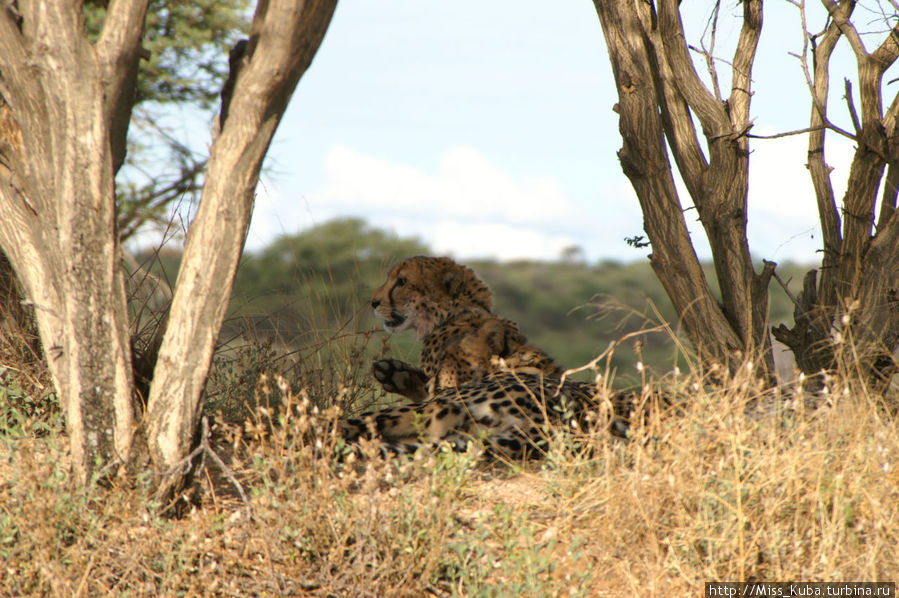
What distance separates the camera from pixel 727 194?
16.4ft

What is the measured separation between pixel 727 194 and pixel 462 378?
1.80 metres

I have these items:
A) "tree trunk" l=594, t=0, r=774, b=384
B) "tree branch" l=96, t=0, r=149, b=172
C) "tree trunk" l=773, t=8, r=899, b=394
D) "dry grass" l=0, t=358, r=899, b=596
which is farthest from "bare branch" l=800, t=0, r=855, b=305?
"tree branch" l=96, t=0, r=149, b=172

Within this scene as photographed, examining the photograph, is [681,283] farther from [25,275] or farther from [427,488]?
[25,275]

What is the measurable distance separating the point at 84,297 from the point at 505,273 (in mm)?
41707

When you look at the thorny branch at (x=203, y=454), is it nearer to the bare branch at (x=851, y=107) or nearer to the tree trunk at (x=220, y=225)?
the tree trunk at (x=220, y=225)

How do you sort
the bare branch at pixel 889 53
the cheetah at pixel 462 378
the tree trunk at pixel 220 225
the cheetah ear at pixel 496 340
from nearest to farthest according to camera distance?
the tree trunk at pixel 220 225
the cheetah at pixel 462 378
the bare branch at pixel 889 53
the cheetah ear at pixel 496 340

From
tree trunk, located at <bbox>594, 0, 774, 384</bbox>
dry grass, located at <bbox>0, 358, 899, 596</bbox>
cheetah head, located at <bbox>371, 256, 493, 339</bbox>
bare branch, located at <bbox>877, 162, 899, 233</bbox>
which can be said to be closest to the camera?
dry grass, located at <bbox>0, 358, 899, 596</bbox>

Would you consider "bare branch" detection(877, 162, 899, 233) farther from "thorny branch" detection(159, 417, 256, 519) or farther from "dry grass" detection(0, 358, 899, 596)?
"thorny branch" detection(159, 417, 256, 519)

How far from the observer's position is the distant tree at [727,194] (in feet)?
16.1

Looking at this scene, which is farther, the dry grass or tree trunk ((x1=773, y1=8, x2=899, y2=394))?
tree trunk ((x1=773, y1=8, x2=899, y2=394))

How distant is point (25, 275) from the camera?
345 centimetres

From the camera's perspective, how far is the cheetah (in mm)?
4323

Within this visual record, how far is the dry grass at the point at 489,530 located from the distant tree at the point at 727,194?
5.20 ft

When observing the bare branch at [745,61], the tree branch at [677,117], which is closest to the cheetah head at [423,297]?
the tree branch at [677,117]
